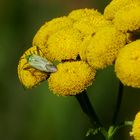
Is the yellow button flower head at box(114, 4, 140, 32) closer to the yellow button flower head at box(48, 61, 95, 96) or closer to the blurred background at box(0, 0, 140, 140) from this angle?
the yellow button flower head at box(48, 61, 95, 96)

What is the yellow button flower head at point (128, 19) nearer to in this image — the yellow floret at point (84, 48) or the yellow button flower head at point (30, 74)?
the yellow floret at point (84, 48)

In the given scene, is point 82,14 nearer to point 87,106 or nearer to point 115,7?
point 115,7

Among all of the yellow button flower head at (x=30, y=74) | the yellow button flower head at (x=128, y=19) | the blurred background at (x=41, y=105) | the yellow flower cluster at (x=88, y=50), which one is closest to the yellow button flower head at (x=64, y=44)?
the yellow flower cluster at (x=88, y=50)

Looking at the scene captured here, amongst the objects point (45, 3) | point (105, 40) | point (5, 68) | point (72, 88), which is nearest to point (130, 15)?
point (105, 40)

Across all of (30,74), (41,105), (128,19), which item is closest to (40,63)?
(30,74)

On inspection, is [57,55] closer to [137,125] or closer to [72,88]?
[72,88]

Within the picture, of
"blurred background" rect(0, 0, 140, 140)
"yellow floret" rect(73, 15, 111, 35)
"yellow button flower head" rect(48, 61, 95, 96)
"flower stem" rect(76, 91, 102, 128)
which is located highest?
"yellow floret" rect(73, 15, 111, 35)

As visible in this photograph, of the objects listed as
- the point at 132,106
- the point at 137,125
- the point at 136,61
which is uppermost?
the point at 136,61

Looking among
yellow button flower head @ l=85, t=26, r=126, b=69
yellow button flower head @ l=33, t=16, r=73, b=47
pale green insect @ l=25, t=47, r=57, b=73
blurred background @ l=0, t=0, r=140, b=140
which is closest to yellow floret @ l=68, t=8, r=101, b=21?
yellow button flower head @ l=33, t=16, r=73, b=47
